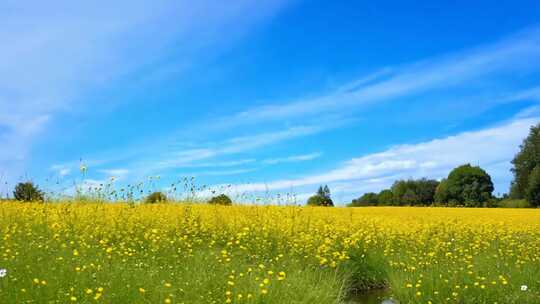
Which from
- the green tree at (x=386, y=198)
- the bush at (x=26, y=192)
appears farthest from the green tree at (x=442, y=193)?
the bush at (x=26, y=192)

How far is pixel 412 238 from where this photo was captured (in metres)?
13.1

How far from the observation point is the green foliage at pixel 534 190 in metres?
→ 47.1

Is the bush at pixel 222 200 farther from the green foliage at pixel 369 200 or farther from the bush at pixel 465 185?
the green foliage at pixel 369 200

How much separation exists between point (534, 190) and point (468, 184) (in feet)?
21.8

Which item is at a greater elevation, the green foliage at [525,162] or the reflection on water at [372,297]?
the green foliage at [525,162]

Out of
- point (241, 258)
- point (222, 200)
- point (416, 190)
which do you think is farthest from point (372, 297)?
point (416, 190)

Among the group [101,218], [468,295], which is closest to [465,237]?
[468,295]

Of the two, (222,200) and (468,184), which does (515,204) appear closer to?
(468,184)

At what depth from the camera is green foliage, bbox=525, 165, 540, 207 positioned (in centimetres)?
4706

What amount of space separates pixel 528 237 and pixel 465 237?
1737 millimetres

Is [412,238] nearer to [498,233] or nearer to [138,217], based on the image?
[498,233]

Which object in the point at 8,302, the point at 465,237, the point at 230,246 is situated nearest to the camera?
the point at 8,302

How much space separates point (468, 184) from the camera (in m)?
53.0

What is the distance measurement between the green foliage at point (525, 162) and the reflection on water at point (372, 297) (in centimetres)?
4680
